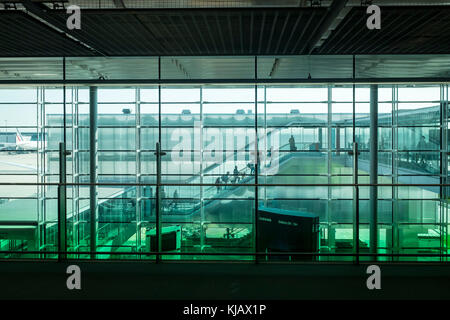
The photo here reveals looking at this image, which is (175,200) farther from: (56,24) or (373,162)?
(56,24)

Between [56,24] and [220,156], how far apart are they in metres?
10.4

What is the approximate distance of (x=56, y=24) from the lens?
303 cm

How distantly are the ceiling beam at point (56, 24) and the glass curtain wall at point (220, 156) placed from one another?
7.39 meters

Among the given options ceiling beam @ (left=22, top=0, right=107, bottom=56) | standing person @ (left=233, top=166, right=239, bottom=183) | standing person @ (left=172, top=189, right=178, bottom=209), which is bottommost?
standing person @ (left=172, top=189, right=178, bottom=209)

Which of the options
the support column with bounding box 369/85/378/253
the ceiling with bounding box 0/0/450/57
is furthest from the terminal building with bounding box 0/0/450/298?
the ceiling with bounding box 0/0/450/57

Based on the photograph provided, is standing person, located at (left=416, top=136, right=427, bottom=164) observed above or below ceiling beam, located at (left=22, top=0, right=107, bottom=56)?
below

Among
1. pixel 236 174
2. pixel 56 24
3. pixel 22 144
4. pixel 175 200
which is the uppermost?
pixel 56 24

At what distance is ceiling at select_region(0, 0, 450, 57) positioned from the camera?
274cm

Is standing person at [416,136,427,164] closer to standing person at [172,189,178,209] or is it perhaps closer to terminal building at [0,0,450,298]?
terminal building at [0,0,450,298]

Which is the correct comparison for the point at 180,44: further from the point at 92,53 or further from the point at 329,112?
the point at 329,112

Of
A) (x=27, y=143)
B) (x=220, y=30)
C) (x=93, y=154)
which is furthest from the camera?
(x=27, y=143)

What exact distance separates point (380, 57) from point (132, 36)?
5.71 metres

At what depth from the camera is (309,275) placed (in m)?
2.88

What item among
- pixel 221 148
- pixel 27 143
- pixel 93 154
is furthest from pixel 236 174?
pixel 27 143
